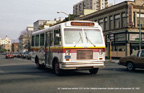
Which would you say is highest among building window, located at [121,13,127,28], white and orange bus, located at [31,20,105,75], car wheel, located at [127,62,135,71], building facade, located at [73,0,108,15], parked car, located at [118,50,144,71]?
building facade, located at [73,0,108,15]

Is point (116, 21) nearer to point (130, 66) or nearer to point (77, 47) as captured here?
point (130, 66)

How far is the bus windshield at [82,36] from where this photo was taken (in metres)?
11.8

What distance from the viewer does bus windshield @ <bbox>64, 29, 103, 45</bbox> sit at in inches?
465

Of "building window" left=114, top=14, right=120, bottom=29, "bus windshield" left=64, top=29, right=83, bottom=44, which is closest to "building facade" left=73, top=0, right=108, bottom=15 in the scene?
"building window" left=114, top=14, right=120, bottom=29

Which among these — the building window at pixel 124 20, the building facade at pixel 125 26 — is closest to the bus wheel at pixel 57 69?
the building facade at pixel 125 26

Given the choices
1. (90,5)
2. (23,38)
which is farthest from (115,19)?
(90,5)

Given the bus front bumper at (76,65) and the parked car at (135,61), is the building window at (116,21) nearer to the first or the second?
the parked car at (135,61)

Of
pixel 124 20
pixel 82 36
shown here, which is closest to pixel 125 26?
pixel 124 20

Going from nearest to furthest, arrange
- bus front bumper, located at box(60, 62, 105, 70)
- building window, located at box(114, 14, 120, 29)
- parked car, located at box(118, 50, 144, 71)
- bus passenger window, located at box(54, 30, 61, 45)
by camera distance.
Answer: bus front bumper, located at box(60, 62, 105, 70)
bus passenger window, located at box(54, 30, 61, 45)
parked car, located at box(118, 50, 144, 71)
building window, located at box(114, 14, 120, 29)

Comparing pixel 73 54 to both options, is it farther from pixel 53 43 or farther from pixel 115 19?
pixel 115 19

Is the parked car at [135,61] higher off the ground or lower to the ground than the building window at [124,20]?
lower

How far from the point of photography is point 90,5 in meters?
129

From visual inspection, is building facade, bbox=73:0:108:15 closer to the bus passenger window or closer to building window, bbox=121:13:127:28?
building window, bbox=121:13:127:28

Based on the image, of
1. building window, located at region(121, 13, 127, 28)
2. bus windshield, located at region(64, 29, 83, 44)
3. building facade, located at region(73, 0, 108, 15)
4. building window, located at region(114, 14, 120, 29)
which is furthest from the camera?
building facade, located at region(73, 0, 108, 15)
